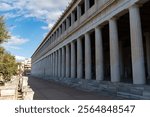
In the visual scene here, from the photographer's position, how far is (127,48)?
3522 cm

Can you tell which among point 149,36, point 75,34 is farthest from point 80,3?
point 149,36

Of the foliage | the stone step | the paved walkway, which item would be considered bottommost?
the paved walkway

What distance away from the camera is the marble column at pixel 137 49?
15.2m

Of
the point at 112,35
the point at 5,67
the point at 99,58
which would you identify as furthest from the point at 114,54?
the point at 5,67

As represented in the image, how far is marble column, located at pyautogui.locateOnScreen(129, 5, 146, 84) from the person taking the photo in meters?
15.2

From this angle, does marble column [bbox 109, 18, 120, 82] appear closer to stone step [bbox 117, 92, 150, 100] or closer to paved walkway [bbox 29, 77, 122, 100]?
paved walkway [bbox 29, 77, 122, 100]

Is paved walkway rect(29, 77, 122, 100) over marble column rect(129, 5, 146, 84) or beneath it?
beneath

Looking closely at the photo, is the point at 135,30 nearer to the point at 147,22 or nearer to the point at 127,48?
the point at 147,22

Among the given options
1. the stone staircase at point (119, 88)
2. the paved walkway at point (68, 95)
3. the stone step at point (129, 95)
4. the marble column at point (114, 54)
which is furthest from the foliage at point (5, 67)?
the stone step at point (129, 95)

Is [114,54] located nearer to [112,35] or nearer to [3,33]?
[112,35]

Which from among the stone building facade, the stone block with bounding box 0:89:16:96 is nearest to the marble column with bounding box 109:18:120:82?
the stone building facade

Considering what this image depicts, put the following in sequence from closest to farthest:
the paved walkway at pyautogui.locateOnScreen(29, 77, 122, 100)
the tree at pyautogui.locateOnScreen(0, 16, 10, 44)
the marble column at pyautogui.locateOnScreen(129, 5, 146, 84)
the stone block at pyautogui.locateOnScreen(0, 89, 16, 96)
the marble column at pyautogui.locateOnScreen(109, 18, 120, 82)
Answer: the stone block at pyautogui.locateOnScreen(0, 89, 16, 96)
the marble column at pyautogui.locateOnScreen(129, 5, 146, 84)
the paved walkway at pyautogui.locateOnScreen(29, 77, 122, 100)
the marble column at pyautogui.locateOnScreen(109, 18, 120, 82)
the tree at pyautogui.locateOnScreen(0, 16, 10, 44)

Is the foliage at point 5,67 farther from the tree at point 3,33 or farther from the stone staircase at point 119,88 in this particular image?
the stone staircase at point 119,88

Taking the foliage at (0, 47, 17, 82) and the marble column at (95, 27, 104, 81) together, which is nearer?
the marble column at (95, 27, 104, 81)
